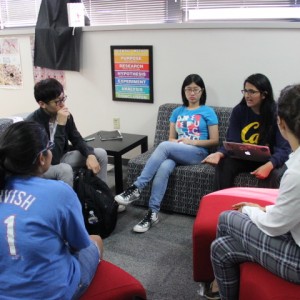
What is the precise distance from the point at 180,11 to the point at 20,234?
8.77 ft

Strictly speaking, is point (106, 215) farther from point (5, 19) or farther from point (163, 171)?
point (5, 19)

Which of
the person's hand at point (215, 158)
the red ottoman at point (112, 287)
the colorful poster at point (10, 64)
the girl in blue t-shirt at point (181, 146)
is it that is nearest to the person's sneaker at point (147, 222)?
the girl in blue t-shirt at point (181, 146)

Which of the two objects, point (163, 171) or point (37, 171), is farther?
point (163, 171)

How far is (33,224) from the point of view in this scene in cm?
115

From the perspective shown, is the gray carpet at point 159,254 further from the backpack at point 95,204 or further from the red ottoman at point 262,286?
the red ottoman at point 262,286

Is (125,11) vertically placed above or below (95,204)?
above

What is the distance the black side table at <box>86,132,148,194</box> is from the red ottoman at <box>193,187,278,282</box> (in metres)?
0.99

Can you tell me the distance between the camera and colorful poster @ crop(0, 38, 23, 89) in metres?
3.96

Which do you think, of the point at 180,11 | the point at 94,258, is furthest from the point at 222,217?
the point at 180,11

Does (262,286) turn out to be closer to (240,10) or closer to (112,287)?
(112,287)

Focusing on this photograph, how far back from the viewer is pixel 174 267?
2160 mm

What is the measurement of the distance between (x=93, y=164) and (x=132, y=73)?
117 cm

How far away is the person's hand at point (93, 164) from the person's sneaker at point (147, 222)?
0.46m

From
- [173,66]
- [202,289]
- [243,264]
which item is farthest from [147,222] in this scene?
[173,66]
